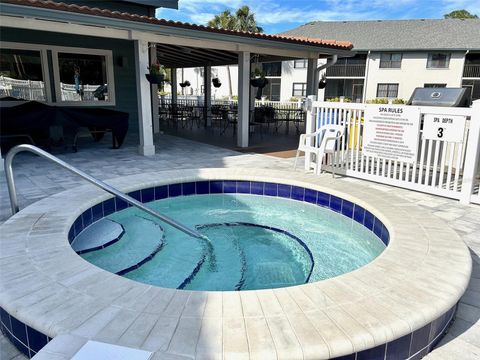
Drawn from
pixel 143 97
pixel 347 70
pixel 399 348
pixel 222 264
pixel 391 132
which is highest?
pixel 347 70

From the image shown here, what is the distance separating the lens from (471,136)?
448cm

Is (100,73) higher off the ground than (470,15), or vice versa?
(470,15)

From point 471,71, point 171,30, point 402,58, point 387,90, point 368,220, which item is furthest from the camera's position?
point 387,90

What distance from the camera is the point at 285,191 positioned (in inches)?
202

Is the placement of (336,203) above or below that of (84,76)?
below

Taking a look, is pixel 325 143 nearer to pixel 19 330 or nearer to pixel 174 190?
pixel 174 190

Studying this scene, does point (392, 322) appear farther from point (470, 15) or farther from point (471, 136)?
point (470, 15)

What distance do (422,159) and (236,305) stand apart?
3.95 metres

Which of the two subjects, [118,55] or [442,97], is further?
[118,55]

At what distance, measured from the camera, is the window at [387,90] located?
2562 cm

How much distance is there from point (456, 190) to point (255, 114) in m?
8.17

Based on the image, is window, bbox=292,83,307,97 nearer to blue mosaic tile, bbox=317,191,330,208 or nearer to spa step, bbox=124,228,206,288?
blue mosaic tile, bbox=317,191,330,208

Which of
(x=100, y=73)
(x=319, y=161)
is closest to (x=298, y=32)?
(x=100, y=73)

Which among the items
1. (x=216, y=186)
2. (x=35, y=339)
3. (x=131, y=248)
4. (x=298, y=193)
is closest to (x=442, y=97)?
(x=298, y=193)
